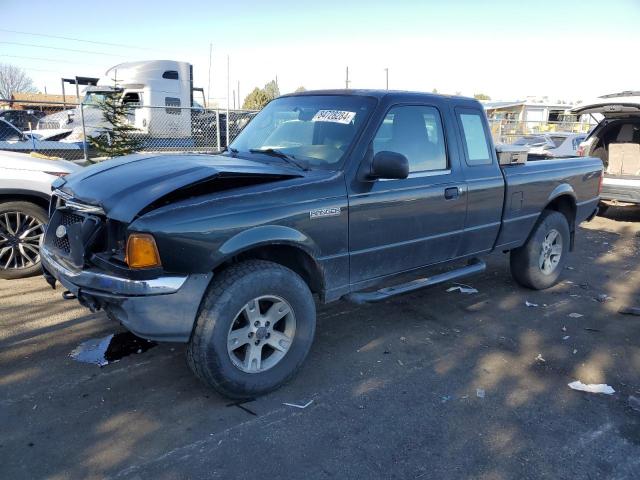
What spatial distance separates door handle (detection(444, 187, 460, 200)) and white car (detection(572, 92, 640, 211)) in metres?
5.92

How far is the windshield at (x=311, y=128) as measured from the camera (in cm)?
375

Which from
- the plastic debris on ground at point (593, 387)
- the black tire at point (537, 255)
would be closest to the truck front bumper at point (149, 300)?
the plastic debris on ground at point (593, 387)

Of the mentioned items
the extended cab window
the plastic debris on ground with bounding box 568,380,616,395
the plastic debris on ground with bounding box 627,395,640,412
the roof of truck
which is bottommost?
the plastic debris on ground with bounding box 627,395,640,412

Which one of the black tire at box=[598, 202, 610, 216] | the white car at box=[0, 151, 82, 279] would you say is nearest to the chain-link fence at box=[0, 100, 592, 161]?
the black tire at box=[598, 202, 610, 216]

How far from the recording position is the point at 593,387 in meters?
3.56

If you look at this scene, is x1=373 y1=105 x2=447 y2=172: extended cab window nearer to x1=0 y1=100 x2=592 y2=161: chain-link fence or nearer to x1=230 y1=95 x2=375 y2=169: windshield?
x1=230 y1=95 x2=375 y2=169: windshield

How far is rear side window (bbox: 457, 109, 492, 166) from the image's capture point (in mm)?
4488

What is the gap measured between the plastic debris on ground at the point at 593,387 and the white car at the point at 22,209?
5.15 metres

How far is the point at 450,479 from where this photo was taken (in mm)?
2590

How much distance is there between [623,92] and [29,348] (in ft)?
31.9

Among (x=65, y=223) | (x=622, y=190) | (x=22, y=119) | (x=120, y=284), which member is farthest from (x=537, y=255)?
(x=22, y=119)

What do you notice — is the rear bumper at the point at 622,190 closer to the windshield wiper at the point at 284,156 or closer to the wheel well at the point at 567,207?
the wheel well at the point at 567,207

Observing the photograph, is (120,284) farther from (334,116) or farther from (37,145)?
(37,145)

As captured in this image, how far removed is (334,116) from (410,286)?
1489 mm
